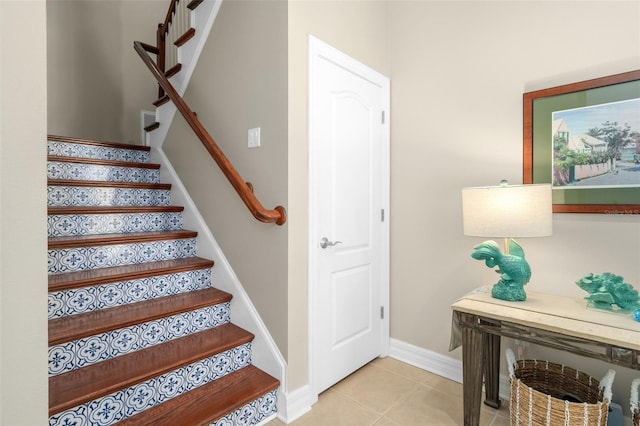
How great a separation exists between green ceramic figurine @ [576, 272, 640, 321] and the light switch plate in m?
1.83

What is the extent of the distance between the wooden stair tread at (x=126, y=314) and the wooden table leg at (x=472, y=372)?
4.63 ft

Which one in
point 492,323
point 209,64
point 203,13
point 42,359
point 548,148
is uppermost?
point 203,13

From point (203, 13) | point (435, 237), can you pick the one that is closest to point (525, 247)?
point (435, 237)

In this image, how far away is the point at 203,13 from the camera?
241 cm

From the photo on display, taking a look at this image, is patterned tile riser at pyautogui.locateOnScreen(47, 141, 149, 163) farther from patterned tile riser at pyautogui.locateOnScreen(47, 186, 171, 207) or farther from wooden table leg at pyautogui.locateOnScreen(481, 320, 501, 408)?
wooden table leg at pyautogui.locateOnScreen(481, 320, 501, 408)

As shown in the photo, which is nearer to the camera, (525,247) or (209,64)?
(525,247)

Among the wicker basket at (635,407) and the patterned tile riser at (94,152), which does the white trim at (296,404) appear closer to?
the wicker basket at (635,407)

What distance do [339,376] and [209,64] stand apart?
7.69 ft

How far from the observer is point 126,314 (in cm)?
175

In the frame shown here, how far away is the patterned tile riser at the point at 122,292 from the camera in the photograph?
1693 millimetres

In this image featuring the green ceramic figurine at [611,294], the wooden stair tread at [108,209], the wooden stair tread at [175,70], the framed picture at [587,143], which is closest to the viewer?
the green ceramic figurine at [611,294]

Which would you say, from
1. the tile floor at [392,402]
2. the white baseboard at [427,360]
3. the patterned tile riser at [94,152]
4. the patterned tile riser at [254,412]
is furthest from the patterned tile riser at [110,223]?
the white baseboard at [427,360]

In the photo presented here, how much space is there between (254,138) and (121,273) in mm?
1090

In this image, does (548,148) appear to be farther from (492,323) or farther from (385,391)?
(385,391)
